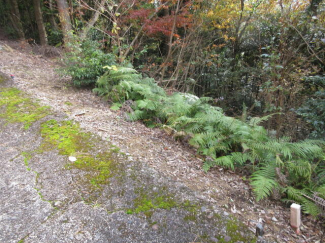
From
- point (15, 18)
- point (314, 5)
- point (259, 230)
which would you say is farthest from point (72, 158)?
point (15, 18)

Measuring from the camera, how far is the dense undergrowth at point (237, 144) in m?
2.68

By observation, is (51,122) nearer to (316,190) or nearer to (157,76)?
(316,190)

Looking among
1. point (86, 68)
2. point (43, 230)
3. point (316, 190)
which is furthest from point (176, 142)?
point (86, 68)

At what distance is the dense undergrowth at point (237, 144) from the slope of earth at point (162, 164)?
184 mm

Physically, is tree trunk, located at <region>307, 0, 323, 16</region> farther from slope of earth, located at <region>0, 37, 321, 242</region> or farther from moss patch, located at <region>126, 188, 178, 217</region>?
moss patch, located at <region>126, 188, 178, 217</region>

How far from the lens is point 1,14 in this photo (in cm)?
1195

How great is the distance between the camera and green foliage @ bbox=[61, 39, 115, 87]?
17.3ft

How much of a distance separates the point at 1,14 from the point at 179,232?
1509cm

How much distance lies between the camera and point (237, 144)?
11.6 ft

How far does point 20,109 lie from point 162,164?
2996 millimetres

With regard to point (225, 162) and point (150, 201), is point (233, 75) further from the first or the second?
point (150, 201)

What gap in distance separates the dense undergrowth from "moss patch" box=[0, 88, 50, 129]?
1418 mm

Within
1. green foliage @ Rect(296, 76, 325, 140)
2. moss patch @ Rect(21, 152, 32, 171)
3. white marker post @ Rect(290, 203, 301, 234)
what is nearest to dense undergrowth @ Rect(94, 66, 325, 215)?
white marker post @ Rect(290, 203, 301, 234)

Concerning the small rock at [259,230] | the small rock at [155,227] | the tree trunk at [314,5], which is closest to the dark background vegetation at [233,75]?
the tree trunk at [314,5]
